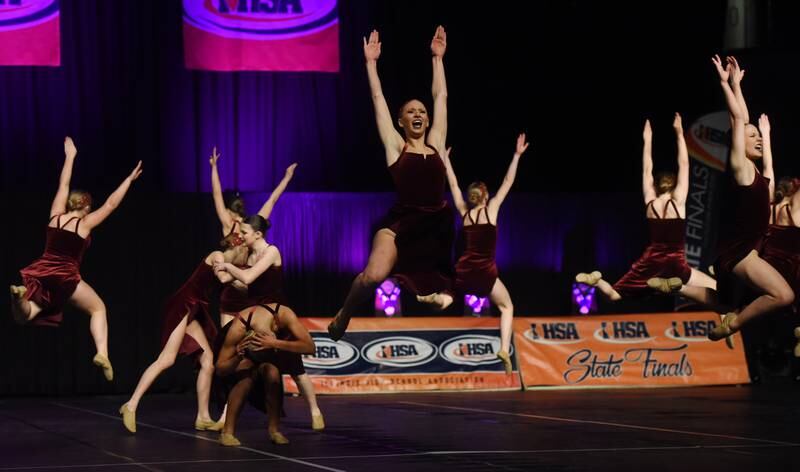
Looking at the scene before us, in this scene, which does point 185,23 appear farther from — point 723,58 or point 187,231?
point 723,58

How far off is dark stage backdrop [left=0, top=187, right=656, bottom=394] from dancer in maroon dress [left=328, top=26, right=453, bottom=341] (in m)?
6.67

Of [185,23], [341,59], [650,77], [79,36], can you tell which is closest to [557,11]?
[650,77]

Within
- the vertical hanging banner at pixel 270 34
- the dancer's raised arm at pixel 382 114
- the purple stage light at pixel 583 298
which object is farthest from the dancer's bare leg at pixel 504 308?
the vertical hanging banner at pixel 270 34

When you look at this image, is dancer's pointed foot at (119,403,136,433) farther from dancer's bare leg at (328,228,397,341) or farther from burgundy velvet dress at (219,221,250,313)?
dancer's bare leg at (328,228,397,341)

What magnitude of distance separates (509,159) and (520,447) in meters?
8.10

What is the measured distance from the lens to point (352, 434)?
8328mm

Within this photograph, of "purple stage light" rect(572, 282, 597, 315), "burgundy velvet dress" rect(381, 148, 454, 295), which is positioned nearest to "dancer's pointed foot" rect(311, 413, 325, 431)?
"burgundy velvet dress" rect(381, 148, 454, 295)

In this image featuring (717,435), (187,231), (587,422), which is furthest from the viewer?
(187,231)

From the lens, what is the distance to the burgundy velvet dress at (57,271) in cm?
904

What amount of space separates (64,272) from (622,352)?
6.47 meters

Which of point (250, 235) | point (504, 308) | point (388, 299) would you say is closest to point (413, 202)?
point (250, 235)

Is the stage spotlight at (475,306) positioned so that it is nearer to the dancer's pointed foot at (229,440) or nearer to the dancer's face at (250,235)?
the dancer's face at (250,235)

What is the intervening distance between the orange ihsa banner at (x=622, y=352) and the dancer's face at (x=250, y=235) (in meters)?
5.77

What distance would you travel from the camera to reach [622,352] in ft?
43.8
